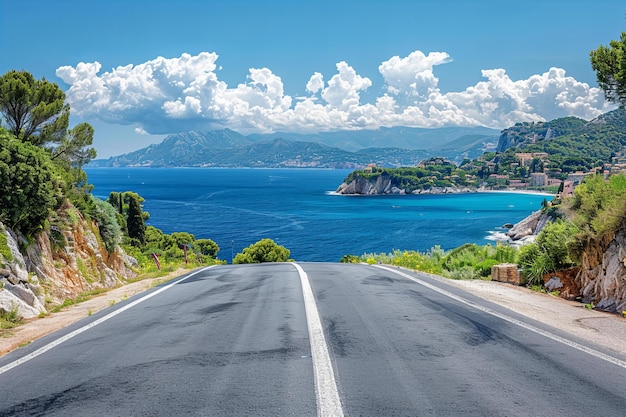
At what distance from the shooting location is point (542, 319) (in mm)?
8336

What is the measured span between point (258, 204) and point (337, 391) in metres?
156

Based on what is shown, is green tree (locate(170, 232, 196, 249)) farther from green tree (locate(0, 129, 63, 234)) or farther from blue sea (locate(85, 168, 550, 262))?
green tree (locate(0, 129, 63, 234))

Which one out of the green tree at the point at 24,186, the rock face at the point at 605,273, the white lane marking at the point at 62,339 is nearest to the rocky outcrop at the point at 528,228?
the rock face at the point at 605,273

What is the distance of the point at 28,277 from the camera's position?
36.2 ft

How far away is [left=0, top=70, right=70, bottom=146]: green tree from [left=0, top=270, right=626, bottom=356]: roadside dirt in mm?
9411

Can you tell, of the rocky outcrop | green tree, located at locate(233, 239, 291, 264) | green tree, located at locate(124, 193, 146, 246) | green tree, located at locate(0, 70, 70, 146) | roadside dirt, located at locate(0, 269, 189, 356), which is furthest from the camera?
the rocky outcrop

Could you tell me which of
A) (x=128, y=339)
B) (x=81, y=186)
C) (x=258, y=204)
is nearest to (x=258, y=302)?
(x=128, y=339)

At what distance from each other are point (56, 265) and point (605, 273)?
614 inches

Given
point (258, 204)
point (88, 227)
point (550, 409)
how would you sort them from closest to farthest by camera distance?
1. point (550, 409)
2. point (88, 227)
3. point (258, 204)

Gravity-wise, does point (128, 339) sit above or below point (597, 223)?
below

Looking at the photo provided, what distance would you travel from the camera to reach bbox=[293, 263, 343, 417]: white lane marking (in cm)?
376

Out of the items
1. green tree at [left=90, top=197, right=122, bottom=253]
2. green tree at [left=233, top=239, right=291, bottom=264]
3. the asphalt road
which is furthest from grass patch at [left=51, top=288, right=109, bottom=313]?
green tree at [left=233, top=239, right=291, bottom=264]

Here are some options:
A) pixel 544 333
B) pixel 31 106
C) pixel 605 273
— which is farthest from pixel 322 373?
pixel 31 106

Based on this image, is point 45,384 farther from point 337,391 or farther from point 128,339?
point 337,391
